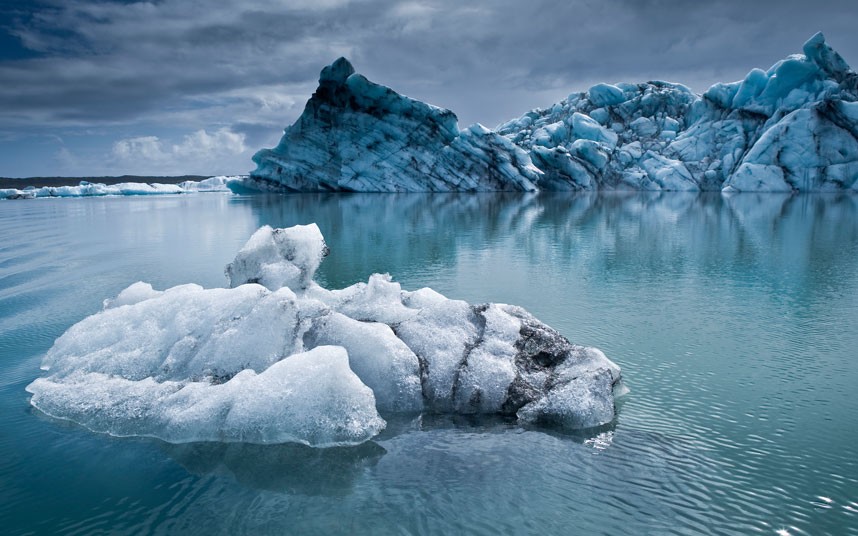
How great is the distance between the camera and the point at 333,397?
4922 millimetres

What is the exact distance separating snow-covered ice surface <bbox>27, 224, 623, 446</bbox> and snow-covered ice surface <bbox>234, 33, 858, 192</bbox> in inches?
1751

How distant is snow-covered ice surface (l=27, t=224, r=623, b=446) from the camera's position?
193 inches

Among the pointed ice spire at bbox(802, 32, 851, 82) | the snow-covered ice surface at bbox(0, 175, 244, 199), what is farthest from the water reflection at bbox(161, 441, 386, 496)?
the snow-covered ice surface at bbox(0, 175, 244, 199)

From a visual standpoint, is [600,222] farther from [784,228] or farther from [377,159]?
[377,159]

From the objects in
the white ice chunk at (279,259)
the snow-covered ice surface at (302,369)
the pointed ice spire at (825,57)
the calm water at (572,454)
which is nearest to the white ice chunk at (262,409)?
the snow-covered ice surface at (302,369)

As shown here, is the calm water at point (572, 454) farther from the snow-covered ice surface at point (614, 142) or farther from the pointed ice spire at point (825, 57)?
the pointed ice spire at point (825, 57)

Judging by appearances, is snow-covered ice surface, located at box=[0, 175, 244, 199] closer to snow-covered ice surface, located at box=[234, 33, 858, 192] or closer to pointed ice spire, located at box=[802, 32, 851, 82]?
snow-covered ice surface, located at box=[234, 33, 858, 192]

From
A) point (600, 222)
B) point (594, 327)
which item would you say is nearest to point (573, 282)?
point (594, 327)

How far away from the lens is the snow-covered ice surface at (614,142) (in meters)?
46.3

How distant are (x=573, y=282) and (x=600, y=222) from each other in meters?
14.9

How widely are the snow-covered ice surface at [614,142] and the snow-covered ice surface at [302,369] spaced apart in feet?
146

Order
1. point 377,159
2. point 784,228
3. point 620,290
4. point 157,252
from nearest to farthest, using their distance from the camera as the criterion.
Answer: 1. point 620,290
2. point 157,252
3. point 784,228
4. point 377,159

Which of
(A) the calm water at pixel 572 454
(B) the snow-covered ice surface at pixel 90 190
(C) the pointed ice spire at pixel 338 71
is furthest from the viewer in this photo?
(B) the snow-covered ice surface at pixel 90 190

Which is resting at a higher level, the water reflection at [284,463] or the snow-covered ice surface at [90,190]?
the snow-covered ice surface at [90,190]
